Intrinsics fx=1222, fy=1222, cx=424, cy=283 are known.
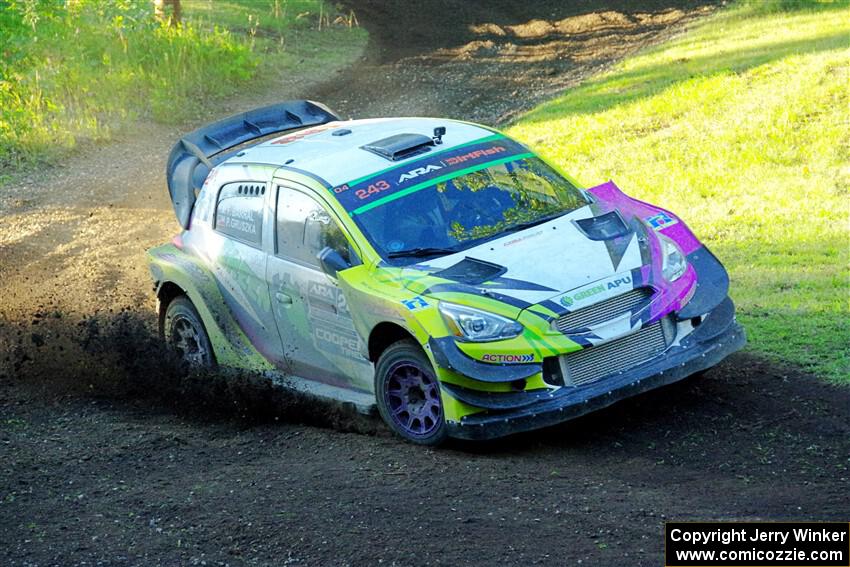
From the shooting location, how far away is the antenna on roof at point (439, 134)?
29.0ft

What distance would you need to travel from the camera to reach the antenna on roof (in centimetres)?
884

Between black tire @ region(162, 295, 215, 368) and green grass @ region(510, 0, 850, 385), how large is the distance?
4169 millimetres

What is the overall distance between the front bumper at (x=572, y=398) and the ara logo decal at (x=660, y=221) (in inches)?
45.1

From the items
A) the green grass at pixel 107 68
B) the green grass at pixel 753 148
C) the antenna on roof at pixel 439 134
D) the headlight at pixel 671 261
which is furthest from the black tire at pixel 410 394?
the green grass at pixel 107 68

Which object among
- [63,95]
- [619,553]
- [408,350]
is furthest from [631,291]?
[63,95]

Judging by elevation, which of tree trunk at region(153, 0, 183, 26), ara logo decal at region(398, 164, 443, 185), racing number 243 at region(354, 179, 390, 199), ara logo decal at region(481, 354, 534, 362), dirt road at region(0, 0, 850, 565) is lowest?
dirt road at region(0, 0, 850, 565)

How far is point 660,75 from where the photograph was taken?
18422mm

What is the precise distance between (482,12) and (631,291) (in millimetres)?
18858

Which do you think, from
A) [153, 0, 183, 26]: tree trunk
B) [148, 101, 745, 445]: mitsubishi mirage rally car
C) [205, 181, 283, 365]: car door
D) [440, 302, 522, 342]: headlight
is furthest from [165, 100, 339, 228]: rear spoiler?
[153, 0, 183, 26]: tree trunk

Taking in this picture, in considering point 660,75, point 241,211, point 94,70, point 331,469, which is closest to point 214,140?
point 241,211

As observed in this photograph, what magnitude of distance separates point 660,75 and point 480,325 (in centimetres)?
1220

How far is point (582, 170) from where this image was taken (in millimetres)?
14930

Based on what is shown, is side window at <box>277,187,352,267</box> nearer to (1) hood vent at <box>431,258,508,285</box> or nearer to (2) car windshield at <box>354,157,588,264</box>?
(2) car windshield at <box>354,157,588,264</box>

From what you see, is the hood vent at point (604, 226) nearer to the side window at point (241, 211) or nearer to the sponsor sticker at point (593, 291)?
the sponsor sticker at point (593, 291)
